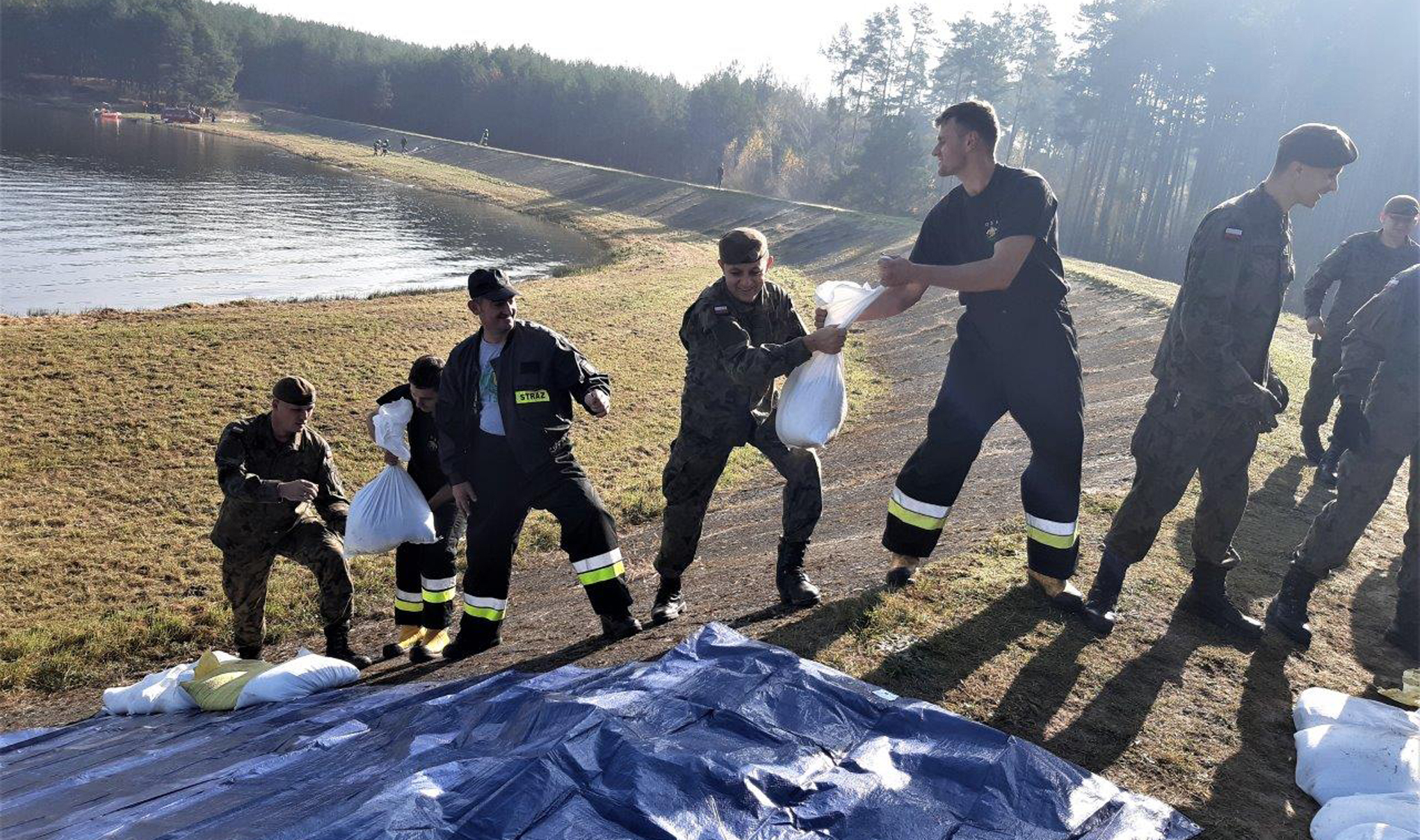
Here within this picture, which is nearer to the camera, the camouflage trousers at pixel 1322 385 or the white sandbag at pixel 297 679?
the white sandbag at pixel 297 679

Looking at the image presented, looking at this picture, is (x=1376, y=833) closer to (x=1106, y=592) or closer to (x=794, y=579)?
(x=1106, y=592)

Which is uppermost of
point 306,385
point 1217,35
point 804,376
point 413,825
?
point 1217,35

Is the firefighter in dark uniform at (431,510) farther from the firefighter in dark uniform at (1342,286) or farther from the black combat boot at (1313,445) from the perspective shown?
the black combat boot at (1313,445)

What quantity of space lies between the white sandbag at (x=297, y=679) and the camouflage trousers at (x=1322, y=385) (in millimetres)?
8113

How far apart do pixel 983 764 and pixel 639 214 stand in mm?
50201

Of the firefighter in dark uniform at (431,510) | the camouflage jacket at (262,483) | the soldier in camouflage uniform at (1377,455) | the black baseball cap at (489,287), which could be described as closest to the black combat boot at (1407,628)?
the soldier in camouflage uniform at (1377,455)

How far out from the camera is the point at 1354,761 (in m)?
3.42

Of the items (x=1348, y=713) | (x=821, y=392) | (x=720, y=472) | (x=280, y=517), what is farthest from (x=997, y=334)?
(x=280, y=517)

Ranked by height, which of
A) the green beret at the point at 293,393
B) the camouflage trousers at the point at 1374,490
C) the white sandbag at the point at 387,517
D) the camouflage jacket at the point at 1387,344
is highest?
the camouflage jacket at the point at 1387,344

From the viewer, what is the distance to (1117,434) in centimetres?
988

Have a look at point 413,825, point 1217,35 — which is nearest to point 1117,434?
point 413,825

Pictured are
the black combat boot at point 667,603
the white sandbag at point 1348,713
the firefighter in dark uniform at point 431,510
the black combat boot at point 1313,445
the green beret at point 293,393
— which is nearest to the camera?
the white sandbag at point 1348,713

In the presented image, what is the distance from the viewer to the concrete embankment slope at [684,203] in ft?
123

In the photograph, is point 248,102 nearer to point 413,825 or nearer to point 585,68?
point 585,68
